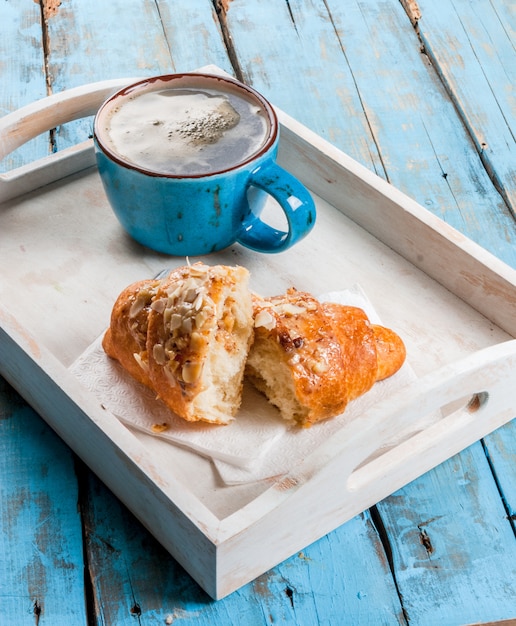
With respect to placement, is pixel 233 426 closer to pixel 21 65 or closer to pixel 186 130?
pixel 186 130

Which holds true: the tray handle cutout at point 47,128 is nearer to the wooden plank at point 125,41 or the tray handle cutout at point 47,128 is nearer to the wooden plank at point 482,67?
the wooden plank at point 125,41

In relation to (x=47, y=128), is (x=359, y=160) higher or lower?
lower

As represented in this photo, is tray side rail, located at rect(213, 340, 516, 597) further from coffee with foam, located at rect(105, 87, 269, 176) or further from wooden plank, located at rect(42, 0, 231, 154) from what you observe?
wooden plank, located at rect(42, 0, 231, 154)

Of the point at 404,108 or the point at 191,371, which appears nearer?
the point at 191,371

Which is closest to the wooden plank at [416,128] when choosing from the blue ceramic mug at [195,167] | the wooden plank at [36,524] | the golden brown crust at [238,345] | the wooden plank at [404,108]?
the wooden plank at [404,108]

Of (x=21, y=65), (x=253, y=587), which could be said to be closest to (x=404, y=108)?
(x=21, y=65)

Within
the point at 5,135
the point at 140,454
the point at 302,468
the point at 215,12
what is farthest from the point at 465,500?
the point at 215,12

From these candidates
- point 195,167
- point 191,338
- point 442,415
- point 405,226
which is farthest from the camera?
point 405,226

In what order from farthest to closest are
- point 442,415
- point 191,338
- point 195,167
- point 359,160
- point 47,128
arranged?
point 359,160, point 47,128, point 195,167, point 442,415, point 191,338
